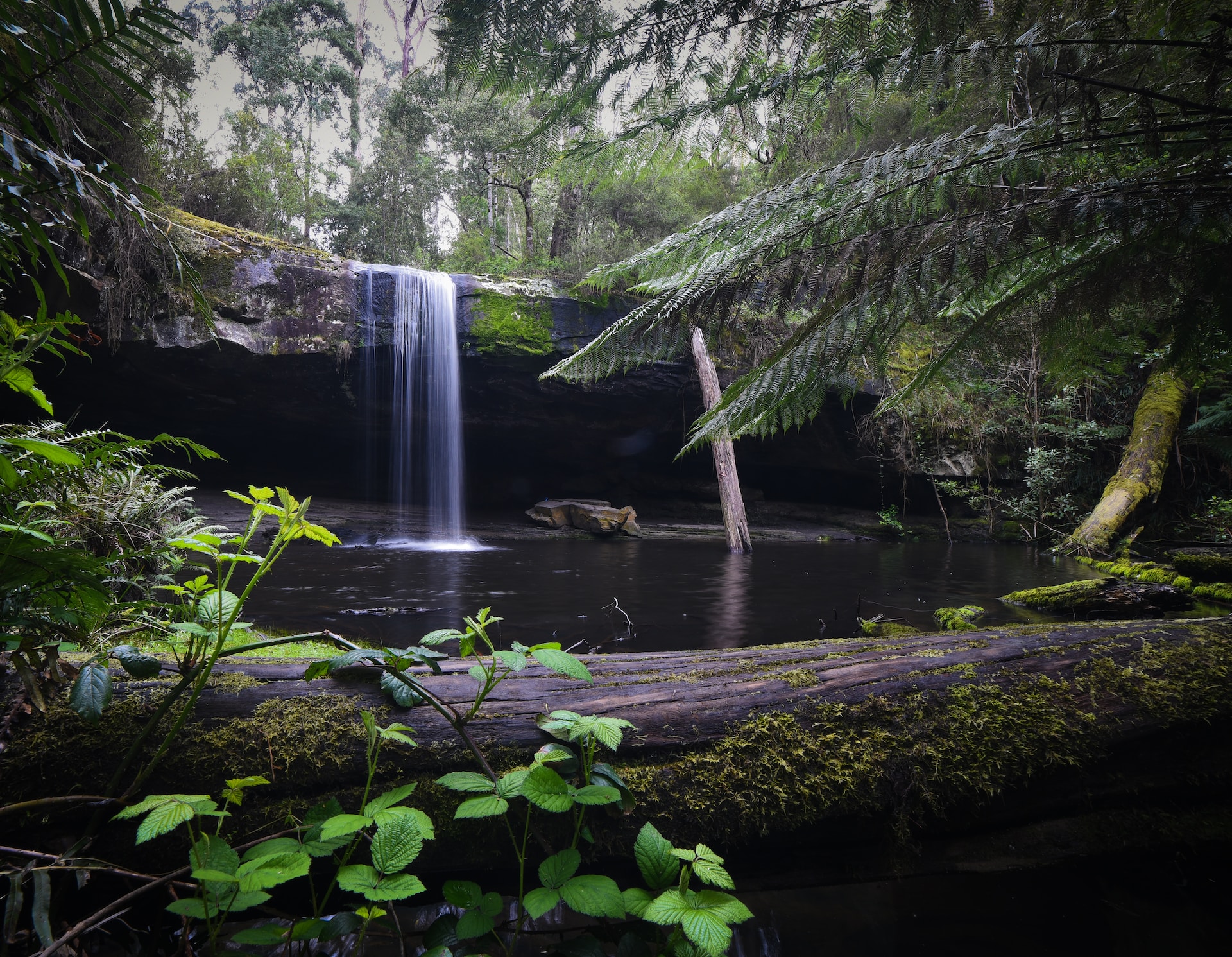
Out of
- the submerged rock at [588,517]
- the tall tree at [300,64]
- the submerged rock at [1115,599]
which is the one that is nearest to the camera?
the submerged rock at [1115,599]

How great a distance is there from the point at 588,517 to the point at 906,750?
11.6 meters

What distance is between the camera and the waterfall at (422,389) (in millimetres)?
10656

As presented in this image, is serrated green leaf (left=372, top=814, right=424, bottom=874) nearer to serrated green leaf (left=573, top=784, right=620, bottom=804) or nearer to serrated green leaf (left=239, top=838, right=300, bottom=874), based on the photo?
serrated green leaf (left=239, top=838, right=300, bottom=874)

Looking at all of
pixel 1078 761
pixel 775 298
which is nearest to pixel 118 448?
pixel 775 298

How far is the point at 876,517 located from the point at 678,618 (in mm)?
11372

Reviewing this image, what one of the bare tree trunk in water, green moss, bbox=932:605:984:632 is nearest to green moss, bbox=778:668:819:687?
green moss, bbox=932:605:984:632

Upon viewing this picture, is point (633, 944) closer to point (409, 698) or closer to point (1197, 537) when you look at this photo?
point (409, 698)

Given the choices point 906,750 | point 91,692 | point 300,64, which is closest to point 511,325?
point 91,692

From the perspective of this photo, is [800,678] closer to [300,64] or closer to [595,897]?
[595,897]

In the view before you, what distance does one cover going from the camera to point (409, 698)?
131 cm

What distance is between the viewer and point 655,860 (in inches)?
40.2

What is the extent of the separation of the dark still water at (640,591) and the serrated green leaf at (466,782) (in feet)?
8.79

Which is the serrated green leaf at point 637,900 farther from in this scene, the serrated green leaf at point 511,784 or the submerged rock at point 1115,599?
the submerged rock at point 1115,599

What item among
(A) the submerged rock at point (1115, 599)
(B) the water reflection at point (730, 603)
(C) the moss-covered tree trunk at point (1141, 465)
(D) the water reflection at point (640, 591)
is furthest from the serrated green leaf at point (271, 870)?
(C) the moss-covered tree trunk at point (1141, 465)
